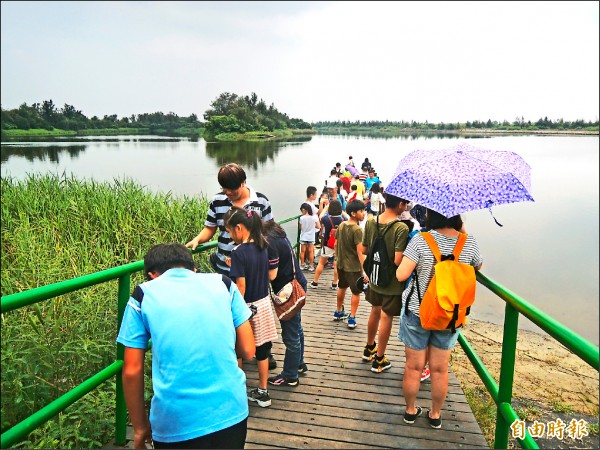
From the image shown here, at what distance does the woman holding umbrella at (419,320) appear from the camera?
243cm

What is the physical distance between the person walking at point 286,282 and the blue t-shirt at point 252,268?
0.47 feet

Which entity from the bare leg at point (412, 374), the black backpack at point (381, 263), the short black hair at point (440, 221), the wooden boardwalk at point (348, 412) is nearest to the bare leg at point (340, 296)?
the wooden boardwalk at point (348, 412)

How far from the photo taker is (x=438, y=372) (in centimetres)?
265

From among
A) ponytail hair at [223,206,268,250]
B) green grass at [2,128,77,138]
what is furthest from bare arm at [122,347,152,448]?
green grass at [2,128,77,138]

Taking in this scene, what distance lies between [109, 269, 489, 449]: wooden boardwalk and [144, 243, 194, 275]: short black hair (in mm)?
1515

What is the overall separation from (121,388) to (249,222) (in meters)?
1.22

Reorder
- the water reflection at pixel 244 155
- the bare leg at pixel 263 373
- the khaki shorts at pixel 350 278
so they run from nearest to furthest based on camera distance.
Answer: the bare leg at pixel 263 373 → the khaki shorts at pixel 350 278 → the water reflection at pixel 244 155

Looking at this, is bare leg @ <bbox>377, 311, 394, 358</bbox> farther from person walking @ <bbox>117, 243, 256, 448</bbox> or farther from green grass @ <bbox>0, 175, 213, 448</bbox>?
green grass @ <bbox>0, 175, 213, 448</bbox>

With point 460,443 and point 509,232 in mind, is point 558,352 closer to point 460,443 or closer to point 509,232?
point 460,443

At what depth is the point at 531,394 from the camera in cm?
521

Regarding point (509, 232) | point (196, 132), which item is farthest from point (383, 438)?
point (196, 132)

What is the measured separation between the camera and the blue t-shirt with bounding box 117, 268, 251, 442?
1.52 metres

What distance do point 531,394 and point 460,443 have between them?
10.6ft

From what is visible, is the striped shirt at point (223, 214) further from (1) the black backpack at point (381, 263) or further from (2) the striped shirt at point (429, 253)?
(2) the striped shirt at point (429, 253)
